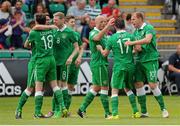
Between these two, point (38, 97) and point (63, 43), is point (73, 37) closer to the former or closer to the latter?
point (63, 43)

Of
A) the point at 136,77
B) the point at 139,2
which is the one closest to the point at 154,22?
the point at 139,2

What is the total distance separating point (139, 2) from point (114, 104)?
1562 centimetres

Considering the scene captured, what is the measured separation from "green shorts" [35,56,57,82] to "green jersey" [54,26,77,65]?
0.85 metres

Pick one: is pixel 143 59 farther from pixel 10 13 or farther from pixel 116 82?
pixel 10 13

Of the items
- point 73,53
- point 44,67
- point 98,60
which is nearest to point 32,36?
point 44,67

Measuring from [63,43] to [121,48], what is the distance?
1735mm

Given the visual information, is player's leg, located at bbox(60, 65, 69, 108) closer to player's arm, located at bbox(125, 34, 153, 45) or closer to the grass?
the grass

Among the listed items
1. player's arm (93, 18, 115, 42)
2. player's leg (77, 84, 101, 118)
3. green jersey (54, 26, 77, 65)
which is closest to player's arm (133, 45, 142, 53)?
player's arm (93, 18, 115, 42)

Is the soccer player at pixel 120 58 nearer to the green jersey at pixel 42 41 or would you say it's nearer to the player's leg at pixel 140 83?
the player's leg at pixel 140 83

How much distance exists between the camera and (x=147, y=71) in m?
20.3

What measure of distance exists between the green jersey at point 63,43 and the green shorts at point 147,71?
1.71 m

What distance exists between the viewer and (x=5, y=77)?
27984 mm

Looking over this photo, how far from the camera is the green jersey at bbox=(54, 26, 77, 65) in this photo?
827 inches

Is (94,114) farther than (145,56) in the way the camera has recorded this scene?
Yes
